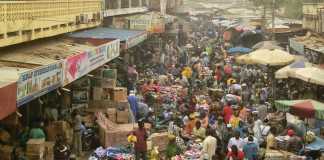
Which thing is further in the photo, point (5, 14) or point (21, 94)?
point (5, 14)

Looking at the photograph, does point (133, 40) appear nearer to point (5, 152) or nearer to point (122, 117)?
point (122, 117)

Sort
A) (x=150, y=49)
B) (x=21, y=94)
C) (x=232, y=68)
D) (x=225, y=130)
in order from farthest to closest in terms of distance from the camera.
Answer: (x=150, y=49) → (x=232, y=68) → (x=225, y=130) → (x=21, y=94)

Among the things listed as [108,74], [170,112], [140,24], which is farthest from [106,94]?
[140,24]

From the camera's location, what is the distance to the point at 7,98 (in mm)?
9609

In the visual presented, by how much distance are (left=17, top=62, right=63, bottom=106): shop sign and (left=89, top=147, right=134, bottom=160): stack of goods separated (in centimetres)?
187

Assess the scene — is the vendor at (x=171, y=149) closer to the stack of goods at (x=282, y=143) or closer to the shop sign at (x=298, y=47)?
the stack of goods at (x=282, y=143)

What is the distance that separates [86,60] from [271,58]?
337 inches

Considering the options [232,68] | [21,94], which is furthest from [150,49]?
[21,94]

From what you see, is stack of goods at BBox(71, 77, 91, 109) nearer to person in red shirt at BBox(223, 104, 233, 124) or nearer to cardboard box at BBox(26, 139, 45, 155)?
person in red shirt at BBox(223, 104, 233, 124)

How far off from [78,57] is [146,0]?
2962 cm

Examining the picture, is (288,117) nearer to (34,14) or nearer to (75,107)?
(75,107)

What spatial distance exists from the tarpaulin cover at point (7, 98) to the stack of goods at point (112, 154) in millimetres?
3851

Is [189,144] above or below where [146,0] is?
below

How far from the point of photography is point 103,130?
1522 centimetres
